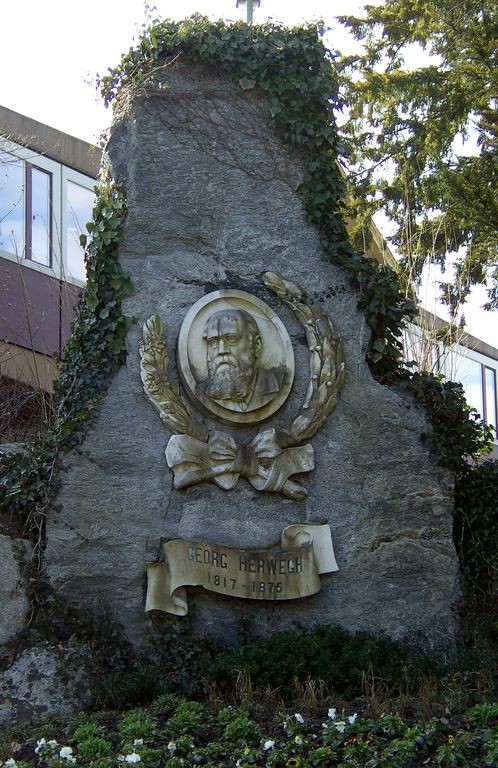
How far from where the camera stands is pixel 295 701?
7.83 metres

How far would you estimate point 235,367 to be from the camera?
29.8ft

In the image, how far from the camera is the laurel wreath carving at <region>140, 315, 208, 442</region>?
29.6ft

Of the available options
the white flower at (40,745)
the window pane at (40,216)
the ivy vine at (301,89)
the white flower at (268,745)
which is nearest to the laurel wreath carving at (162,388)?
the ivy vine at (301,89)

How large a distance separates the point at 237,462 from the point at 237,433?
0.29 metres

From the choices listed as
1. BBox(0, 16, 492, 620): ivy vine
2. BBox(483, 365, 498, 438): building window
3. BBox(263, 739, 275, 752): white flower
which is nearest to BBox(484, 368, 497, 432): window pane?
BBox(483, 365, 498, 438): building window

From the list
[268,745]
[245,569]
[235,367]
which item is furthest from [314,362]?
[268,745]

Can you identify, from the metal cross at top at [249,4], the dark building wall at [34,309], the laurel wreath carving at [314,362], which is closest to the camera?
the laurel wreath carving at [314,362]

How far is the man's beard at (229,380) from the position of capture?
905 centimetres

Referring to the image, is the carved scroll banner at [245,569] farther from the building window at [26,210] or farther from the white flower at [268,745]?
the building window at [26,210]

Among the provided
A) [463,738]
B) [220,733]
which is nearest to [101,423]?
[220,733]

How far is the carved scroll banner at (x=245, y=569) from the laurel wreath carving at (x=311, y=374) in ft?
2.60

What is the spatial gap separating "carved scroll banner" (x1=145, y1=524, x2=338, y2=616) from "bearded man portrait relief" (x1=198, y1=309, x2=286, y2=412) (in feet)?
3.36

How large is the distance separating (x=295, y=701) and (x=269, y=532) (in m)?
1.52

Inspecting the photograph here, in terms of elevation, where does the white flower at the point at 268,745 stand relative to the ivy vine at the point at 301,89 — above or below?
below
